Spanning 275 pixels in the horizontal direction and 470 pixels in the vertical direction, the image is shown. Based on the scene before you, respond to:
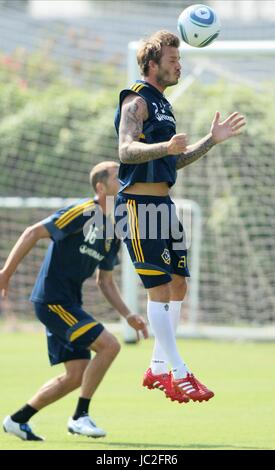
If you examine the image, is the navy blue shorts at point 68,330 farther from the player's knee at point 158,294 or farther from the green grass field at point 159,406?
the player's knee at point 158,294

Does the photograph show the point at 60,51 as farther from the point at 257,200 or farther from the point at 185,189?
the point at 257,200

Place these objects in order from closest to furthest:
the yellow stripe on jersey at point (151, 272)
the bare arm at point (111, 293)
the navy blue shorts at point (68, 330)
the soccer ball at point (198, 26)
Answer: the yellow stripe on jersey at point (151, 272), the soccer ball at point (198, 26), the navy blue shorts at point (68, 330), the bare arm at point (111, 293)

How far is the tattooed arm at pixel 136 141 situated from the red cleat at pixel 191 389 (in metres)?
1.58

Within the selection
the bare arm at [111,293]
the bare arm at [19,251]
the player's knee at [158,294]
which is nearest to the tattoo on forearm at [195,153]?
the player's knee at [158,294]

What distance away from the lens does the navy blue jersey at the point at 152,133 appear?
8281mm

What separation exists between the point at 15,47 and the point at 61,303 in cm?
1100

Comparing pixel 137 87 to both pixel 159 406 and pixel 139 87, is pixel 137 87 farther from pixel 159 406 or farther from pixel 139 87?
pixel 159 406

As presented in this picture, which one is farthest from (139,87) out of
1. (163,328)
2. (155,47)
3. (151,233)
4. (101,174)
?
(163,328)

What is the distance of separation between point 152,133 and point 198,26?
1.00 metres

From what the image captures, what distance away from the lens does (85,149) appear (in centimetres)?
1925

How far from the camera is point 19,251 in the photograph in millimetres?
8961

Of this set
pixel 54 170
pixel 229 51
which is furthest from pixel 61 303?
pixel 54 170

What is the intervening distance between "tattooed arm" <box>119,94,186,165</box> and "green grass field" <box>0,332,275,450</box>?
2096 millimetres

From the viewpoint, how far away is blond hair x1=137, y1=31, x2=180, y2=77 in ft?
27.3
